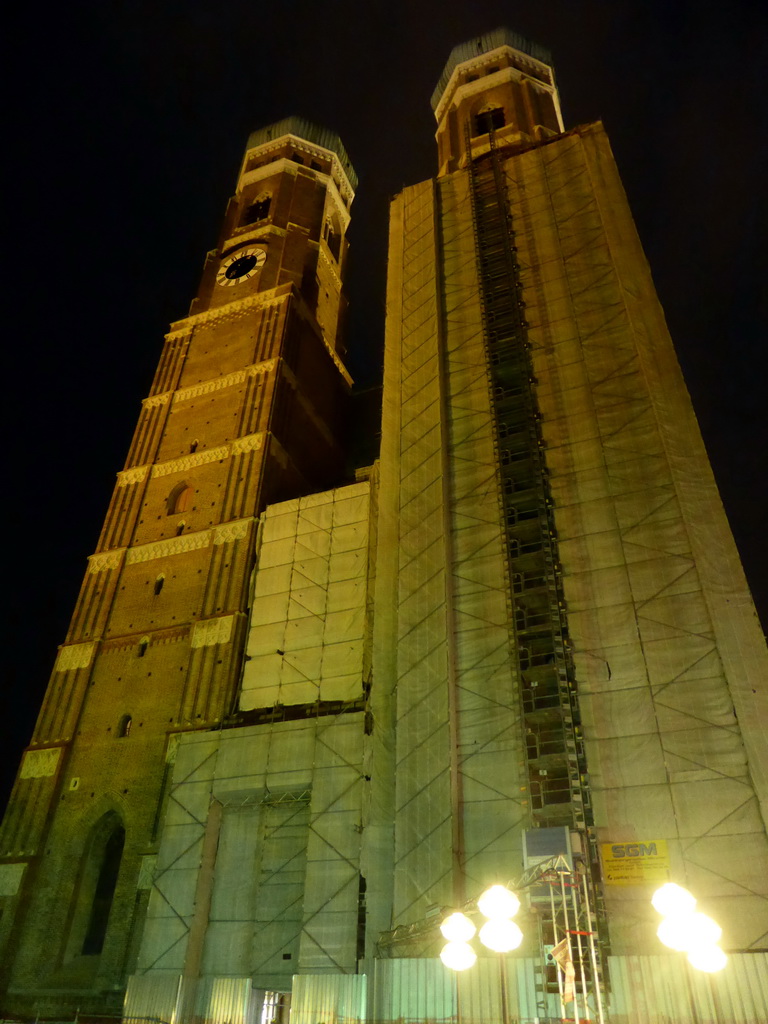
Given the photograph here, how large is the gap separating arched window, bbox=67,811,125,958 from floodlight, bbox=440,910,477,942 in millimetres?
14497

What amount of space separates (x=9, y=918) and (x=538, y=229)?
1088 inches

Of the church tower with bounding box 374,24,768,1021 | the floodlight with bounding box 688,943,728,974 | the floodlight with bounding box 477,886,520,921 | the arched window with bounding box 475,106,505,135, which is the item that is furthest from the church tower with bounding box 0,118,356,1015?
the floodlight with bounding box 688,943,728,974

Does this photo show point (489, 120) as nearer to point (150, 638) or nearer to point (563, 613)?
point (563, 613)

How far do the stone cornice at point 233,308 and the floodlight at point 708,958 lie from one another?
29.7 m

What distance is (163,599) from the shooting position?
26.9 metres

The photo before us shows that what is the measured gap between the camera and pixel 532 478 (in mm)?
21953

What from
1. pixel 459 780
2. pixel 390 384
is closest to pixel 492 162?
pixel 390 384

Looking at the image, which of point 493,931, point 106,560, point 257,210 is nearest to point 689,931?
point 493,931

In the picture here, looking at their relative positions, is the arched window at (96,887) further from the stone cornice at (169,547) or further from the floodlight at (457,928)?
the floodlight at (457,928)

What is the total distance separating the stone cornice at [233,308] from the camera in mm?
34094

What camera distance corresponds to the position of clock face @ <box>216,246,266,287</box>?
37.1 meters

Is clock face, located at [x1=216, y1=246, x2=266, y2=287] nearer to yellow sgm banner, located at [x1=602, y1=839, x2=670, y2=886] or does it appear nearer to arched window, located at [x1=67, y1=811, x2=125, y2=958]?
arched window, located at [x1=67, y1=811, x2=125, y2=958]

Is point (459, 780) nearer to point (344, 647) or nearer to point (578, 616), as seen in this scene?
point (578, 616)

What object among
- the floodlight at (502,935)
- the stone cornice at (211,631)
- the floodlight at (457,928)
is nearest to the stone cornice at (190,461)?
the stone cornice at (211,631)
